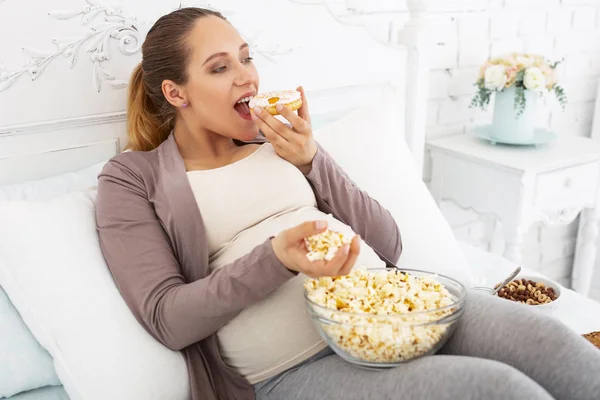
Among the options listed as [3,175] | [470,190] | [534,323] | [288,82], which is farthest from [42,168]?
[470,190]

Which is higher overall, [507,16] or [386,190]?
[507,16]

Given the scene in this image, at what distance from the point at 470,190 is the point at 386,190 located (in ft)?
2.31

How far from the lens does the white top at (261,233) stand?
1.08 m

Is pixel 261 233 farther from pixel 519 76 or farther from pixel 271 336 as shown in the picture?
pixel 519 76

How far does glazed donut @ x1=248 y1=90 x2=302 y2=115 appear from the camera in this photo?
1.16 meters

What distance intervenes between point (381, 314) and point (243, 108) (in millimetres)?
537

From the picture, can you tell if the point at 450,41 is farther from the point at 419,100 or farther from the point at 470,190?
the point at 470,190

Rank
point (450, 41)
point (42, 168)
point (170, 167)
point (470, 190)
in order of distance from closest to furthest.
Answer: point (170, 167) → point (42, 168) → point (470, 190) → point (450, 41)

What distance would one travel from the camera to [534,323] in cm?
100

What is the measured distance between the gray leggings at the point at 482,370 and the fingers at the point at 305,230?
0.24m

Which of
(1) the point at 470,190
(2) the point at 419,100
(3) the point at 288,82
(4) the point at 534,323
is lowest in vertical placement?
(1) the point at 470,190

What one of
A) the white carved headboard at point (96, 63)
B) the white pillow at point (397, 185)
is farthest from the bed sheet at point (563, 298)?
the white carved headboard at point (96, 63)

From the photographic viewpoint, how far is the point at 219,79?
1203 millimetres

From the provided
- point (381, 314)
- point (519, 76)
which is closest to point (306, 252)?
point (381, 314)
